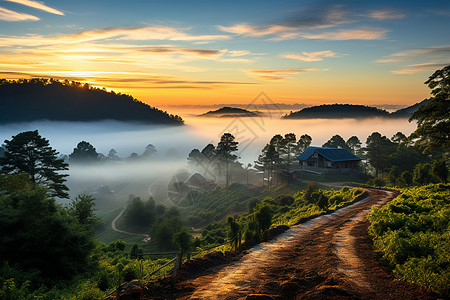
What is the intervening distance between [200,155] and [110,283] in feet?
285

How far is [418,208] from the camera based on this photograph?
60.1 feet

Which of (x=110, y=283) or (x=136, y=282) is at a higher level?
(x=136, y=282)

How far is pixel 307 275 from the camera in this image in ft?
33.8

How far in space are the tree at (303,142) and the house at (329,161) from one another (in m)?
15.3

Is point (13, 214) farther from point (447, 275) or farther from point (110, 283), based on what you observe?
point (447, 275)

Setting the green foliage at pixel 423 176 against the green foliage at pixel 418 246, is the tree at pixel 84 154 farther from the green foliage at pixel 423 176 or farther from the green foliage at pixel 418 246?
the green foliage at pixel 418 246

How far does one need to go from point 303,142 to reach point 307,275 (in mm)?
74264

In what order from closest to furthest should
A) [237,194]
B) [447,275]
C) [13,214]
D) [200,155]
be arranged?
1. [447,275]
2. [13,214]
3. [237,194]
4. [200,155]

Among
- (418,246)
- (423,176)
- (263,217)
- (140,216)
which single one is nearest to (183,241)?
(263,217)

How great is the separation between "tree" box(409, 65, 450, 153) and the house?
35.5 m

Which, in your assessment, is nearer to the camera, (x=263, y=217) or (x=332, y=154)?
(x=263, y=217)

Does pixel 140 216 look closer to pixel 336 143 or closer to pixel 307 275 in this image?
pixel 307 275

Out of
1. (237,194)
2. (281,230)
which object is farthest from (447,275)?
(237,194)

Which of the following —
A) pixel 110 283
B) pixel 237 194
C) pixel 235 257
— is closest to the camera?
pixel 235 257
